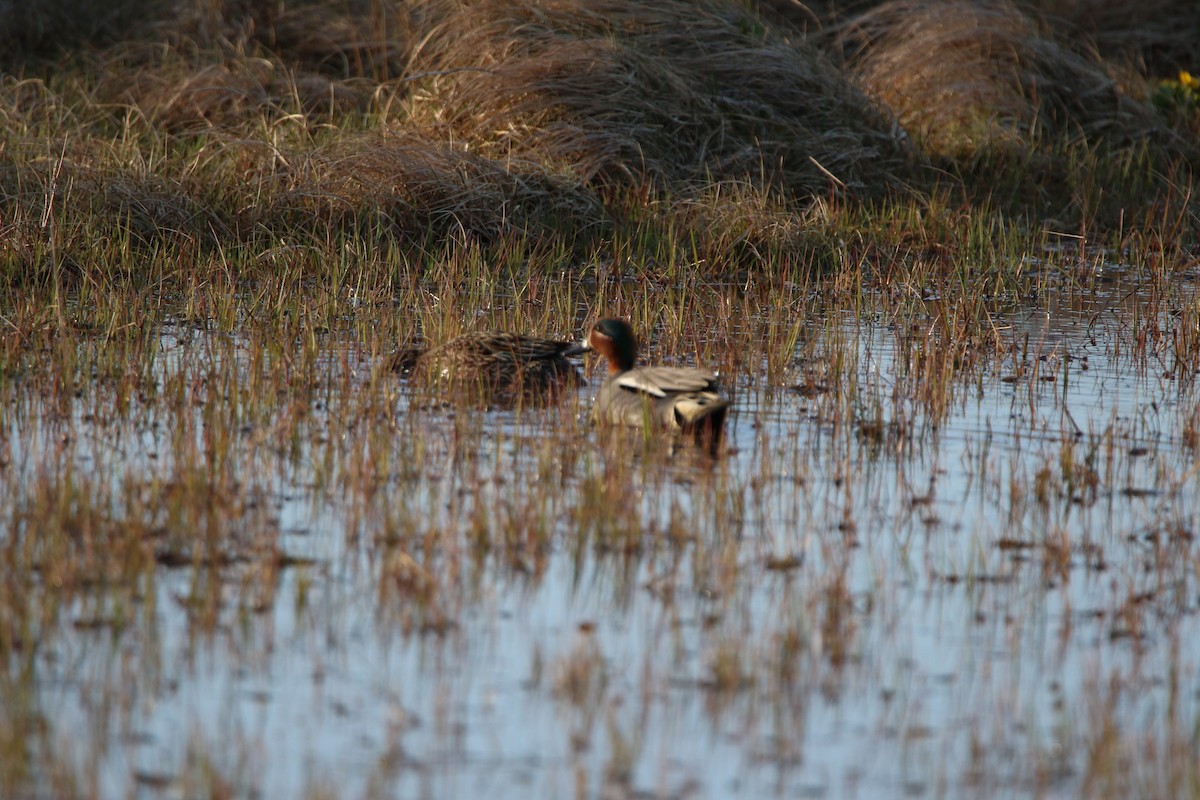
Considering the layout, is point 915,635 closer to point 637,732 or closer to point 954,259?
point 637,732

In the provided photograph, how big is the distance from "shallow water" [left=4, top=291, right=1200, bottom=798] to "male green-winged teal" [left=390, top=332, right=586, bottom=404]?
37 cm

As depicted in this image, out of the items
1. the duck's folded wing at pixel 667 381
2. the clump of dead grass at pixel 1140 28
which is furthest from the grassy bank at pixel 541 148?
the duck's folded wing at pixel 667 381

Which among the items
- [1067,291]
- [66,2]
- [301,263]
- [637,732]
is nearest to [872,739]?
[637,732]

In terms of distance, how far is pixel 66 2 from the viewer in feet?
52.5

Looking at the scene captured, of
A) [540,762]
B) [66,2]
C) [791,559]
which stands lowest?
[540,762]

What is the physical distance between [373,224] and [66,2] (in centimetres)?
698

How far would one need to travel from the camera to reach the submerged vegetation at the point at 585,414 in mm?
3951

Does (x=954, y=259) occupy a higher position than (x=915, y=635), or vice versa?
(x=954, y=259)

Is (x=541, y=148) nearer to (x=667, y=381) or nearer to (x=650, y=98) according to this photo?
(x=650, y=98)

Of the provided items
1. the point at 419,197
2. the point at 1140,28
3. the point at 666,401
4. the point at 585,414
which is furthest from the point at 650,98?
the point at 1140,28

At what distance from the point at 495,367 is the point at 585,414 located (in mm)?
520

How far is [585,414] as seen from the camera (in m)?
7.42

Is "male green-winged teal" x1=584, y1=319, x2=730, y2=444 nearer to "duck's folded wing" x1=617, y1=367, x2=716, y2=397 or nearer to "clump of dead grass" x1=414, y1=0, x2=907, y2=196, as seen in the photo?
"duck's folded wing" x1=617, y1=367, x2=716, y2=397

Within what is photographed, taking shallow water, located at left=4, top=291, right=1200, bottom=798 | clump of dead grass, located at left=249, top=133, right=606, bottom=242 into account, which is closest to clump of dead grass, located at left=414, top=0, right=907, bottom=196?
clump of dead grass, located at left=249, top=133, right=606, bottom=242
